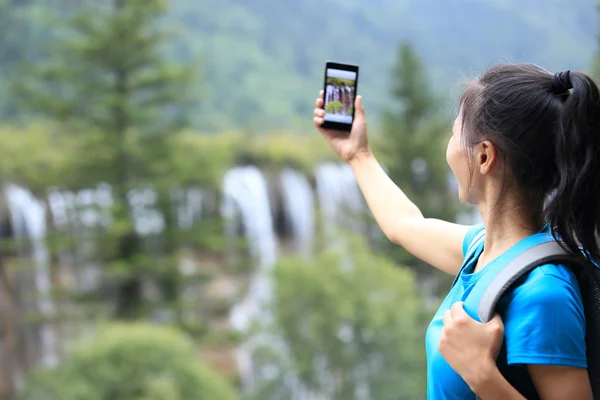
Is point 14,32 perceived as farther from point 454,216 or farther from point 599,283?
point 599,283

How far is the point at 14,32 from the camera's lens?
14227 millimetres

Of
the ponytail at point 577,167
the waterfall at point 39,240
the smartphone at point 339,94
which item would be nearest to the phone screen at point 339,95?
the smartphone at point 339,94

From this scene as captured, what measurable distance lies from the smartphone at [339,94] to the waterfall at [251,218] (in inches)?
421

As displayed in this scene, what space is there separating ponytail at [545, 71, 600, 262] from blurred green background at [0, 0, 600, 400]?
26.1 feet

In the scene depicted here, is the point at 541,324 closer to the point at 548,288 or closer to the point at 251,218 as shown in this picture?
the point at 548,288

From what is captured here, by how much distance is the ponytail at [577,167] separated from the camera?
2.32ft

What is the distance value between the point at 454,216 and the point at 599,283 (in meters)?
11.2

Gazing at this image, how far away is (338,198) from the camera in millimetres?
12555

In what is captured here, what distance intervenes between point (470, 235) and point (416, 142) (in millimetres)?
10955

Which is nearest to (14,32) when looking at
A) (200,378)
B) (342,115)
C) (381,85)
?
(381,85)

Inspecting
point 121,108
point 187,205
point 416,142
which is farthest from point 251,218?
point 416,142

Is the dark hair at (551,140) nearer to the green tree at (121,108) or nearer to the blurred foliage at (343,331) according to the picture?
the blurred foliage at (343,331)

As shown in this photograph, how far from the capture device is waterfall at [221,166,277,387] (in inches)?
469

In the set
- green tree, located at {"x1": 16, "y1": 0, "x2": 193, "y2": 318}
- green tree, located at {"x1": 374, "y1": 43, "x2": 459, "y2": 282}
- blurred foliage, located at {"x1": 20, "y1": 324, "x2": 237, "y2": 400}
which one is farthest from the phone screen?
green tree, located at {"x1": 374, "y1": 43, "x2": 459, "y2": 282}
